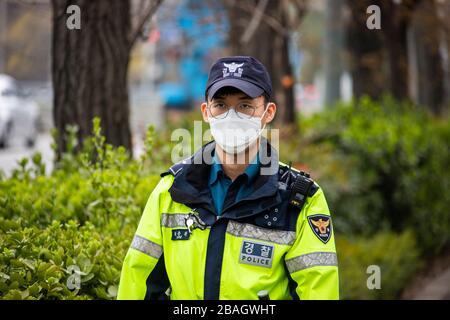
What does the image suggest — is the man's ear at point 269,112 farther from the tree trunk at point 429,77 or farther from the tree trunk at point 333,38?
the tree trunk at point 429,77

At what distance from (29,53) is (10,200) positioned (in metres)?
16.4

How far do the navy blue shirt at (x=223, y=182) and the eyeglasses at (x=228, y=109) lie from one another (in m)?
0.20

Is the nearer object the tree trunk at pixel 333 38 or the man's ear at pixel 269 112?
the man's ear at pixel 269 112

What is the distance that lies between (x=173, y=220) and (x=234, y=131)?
44 centimetres

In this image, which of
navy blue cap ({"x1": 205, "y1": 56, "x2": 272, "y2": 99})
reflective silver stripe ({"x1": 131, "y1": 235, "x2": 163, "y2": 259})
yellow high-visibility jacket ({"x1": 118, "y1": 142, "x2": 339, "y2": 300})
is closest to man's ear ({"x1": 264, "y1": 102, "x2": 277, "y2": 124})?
navy blue cap ({"x1": 205, "y1": 56, "x2": 272, "y2": 99})

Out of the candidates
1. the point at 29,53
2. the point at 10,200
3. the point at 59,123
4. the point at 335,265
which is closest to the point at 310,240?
the point at 335,265

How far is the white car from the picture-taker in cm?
1912

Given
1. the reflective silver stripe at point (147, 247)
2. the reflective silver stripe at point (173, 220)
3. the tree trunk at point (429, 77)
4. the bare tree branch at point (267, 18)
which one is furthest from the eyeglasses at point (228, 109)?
the tree trunk at point (429, 77)

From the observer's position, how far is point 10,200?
17.3ft

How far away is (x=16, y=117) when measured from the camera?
19.8m

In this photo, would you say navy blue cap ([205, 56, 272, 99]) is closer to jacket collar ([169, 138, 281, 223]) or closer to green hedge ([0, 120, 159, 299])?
jacket collar ([169, 138, 281, 223])

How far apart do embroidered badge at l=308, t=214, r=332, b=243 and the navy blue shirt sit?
29 centimetres

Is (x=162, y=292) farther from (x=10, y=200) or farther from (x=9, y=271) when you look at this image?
(x=10, y=200)

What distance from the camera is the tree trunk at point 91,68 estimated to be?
7410mm
